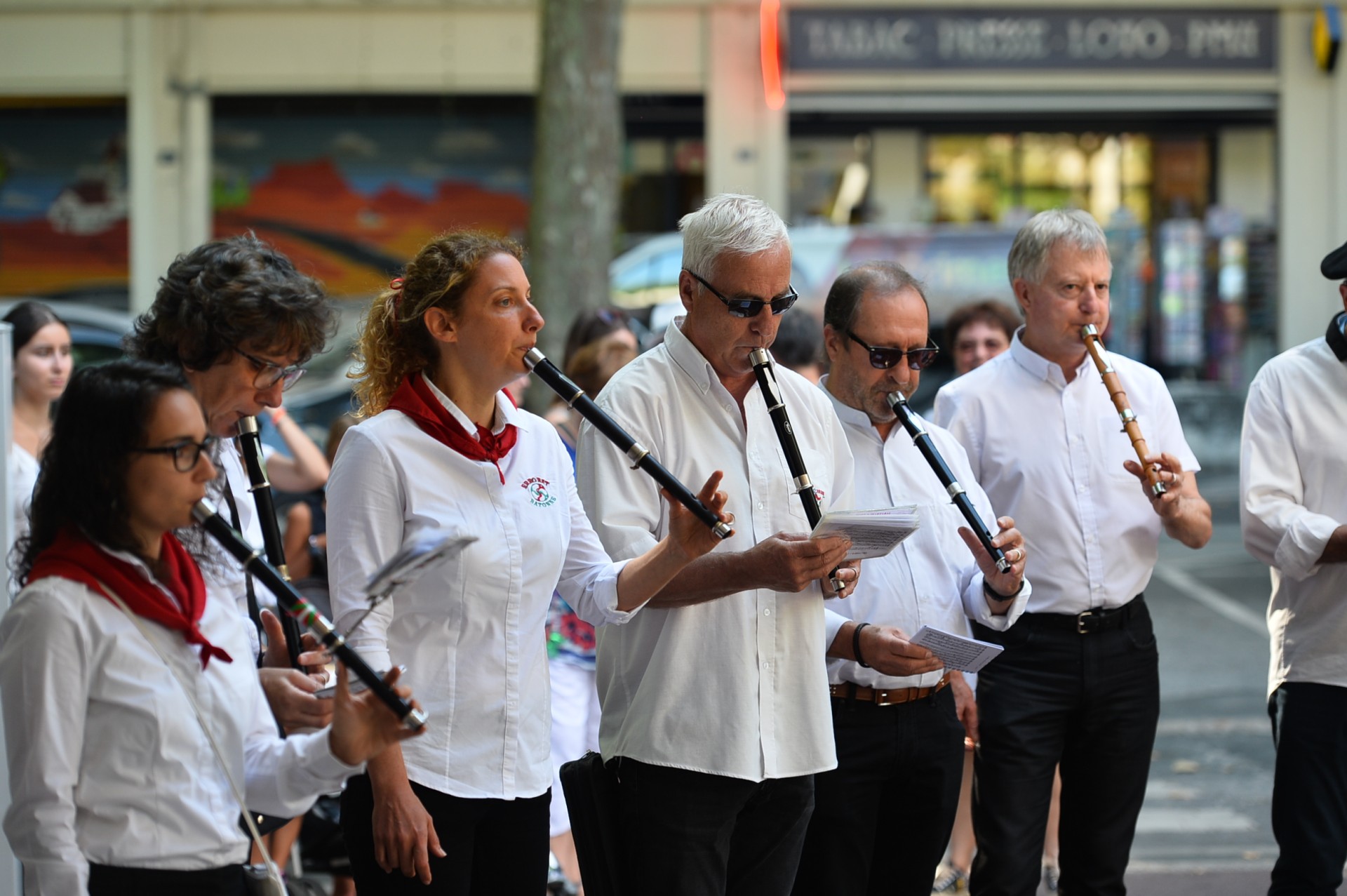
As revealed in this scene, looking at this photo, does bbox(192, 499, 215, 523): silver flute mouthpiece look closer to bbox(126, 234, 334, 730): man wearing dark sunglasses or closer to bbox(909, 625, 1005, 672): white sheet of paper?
bbox(126, 234, 334, 730): man wearing dark sunglasses

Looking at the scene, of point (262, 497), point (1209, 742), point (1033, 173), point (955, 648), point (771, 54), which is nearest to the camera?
point (262, 497)

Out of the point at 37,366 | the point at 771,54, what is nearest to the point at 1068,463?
the point at 37,366

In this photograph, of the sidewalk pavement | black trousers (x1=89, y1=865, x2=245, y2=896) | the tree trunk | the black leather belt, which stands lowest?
the sidewalk pavement

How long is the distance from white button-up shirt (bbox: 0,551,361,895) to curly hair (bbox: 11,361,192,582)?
0.09 meters

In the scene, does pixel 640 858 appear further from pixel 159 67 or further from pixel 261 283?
pixel 159 67

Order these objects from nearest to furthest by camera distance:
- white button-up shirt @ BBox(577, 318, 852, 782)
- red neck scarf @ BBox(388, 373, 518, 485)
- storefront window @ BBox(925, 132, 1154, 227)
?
red neck scarf @ BBox(388, 373, 518, 485)
white button-up shirt @ BBox(577, 318, 852, 782)
storefront window @ BBox(925, 132, 1154, 227)

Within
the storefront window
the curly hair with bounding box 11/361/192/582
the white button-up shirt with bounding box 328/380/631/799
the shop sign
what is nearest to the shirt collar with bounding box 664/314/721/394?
the white button-up shirt with bounding box 328/380/631/799

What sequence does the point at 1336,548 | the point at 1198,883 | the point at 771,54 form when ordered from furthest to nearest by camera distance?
the point at 771,54
the point at 1198,883
the point at 1336,548

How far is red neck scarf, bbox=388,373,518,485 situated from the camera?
303cm

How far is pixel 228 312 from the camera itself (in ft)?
9.76

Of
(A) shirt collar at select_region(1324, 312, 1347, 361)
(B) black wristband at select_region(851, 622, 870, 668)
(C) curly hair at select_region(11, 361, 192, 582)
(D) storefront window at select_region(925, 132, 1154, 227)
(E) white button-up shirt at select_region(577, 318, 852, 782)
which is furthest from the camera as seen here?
(D) storefront window at select_region(925, 132, 1154, 227)

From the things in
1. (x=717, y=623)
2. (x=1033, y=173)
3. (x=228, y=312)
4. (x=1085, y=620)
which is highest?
(x=1033, y=173)

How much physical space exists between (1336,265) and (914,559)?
160 cm

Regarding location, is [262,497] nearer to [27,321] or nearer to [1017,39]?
[27,321]
